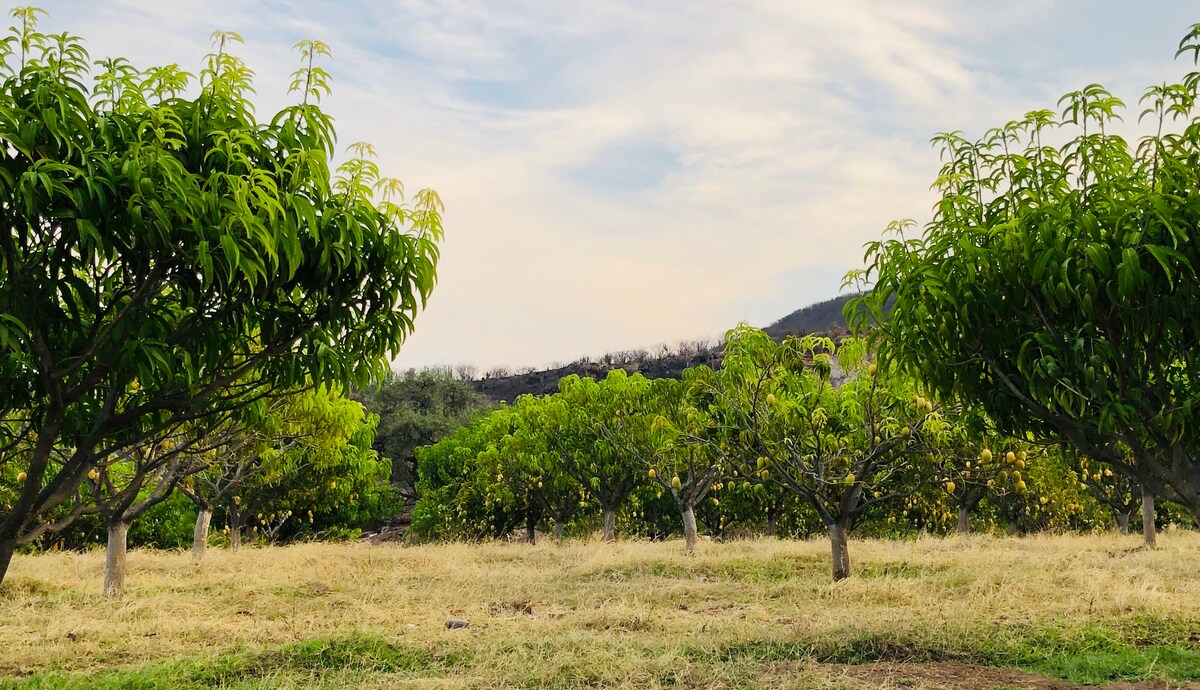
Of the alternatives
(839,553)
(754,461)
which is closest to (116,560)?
(839,553)

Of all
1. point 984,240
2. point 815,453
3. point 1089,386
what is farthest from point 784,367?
point 1089,386

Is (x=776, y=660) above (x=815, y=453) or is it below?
below

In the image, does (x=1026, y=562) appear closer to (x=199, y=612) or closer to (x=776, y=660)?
(x=776, y=660)

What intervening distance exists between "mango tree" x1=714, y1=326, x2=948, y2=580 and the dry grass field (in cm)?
160

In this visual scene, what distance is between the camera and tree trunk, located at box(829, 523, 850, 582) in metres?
14.4

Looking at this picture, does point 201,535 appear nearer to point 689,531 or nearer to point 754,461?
point 689,531

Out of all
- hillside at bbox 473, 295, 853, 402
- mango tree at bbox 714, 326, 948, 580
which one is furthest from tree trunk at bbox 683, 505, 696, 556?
hillside at bbox 473, 295, 853, 402

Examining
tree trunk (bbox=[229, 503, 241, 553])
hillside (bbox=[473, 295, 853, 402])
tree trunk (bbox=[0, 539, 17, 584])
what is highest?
hillside (bbox=[473, 295, 853, 402])

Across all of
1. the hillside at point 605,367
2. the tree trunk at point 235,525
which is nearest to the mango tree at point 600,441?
the tree trunk at point 235,525

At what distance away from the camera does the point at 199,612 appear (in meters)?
12.2

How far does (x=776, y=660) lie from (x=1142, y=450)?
391 cm

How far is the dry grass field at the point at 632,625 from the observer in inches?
308

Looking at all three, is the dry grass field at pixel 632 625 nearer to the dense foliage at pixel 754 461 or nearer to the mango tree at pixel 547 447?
the dense foliage at pixel 754 461

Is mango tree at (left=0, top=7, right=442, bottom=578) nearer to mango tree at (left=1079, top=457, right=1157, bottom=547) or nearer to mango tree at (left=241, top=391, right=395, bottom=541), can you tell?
mango tree at (left=241, top=391, right=395, bottom=541)
